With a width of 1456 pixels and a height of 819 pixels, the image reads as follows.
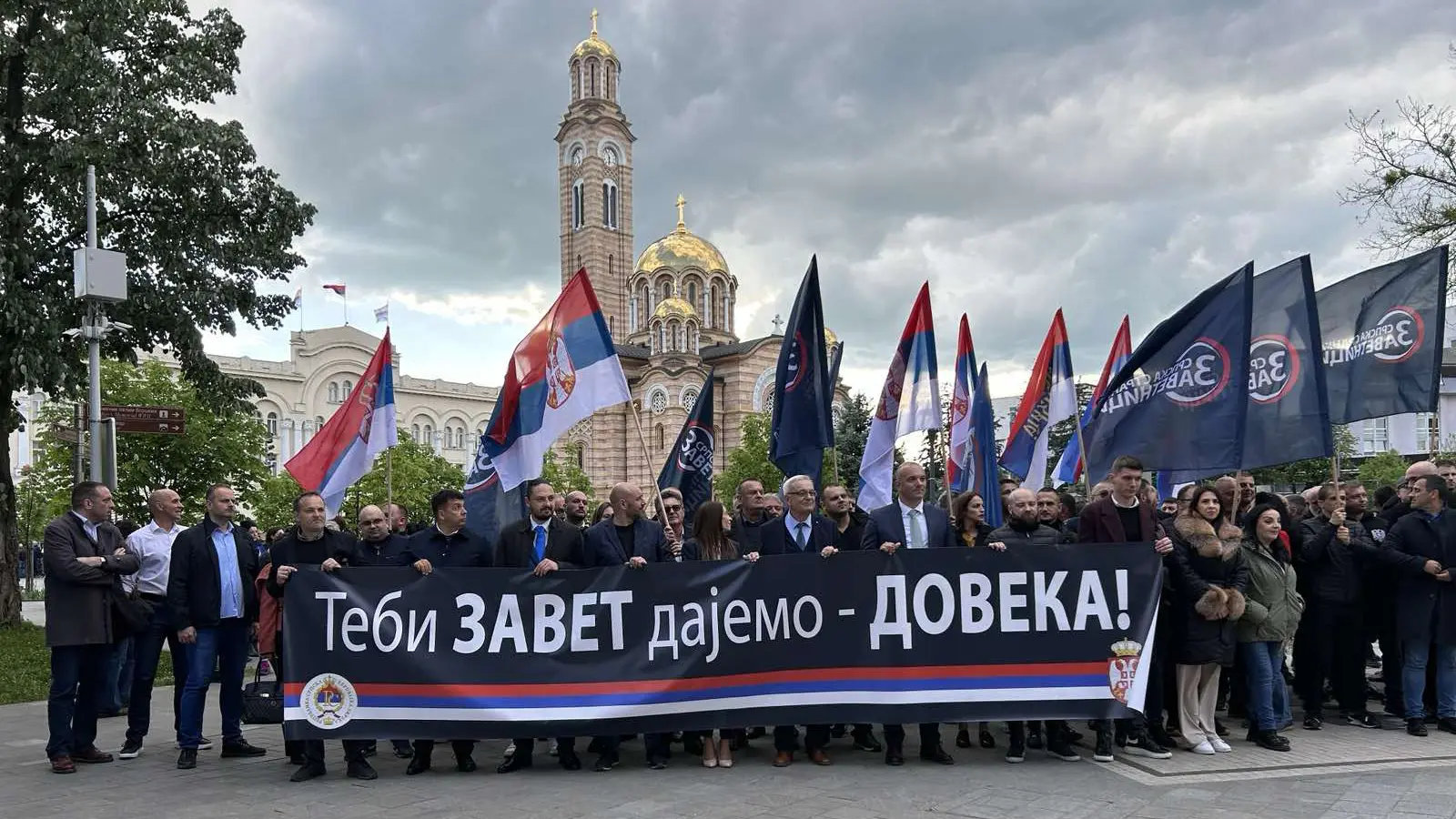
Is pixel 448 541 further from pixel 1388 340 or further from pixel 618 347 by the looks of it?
pixel 618 347

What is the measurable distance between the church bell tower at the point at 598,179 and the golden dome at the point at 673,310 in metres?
6.35

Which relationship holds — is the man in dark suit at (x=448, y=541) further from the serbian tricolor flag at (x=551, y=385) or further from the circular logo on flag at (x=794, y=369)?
the circular logo on flag at (x=794, y=369)

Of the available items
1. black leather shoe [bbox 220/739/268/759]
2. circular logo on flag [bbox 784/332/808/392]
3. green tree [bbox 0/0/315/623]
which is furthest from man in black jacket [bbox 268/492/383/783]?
green tree [bbox 0/0/315/623]

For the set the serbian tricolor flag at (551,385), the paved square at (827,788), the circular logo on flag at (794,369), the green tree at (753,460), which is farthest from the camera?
the green tree at (753,460)

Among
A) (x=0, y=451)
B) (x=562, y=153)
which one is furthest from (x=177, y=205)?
(x=562, y=153)

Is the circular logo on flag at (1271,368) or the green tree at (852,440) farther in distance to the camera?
the green tree at (852,440)

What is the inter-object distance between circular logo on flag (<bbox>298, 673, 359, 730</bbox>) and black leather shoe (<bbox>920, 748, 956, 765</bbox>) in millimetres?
3996

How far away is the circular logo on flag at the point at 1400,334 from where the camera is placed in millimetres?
9148

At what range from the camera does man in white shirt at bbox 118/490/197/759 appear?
8414 millimetres

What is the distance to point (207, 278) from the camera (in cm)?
1895

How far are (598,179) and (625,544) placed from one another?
83.5m

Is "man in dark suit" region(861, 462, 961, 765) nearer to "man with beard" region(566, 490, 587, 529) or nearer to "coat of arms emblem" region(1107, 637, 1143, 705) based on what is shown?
"coat of arms emblem" region(1107, 637, 1143, 705)

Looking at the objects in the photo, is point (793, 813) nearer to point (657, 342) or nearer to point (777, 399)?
point (777, 399)

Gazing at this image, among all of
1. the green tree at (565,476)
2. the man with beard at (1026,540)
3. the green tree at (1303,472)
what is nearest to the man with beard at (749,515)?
the man with beard at (1026,540)
